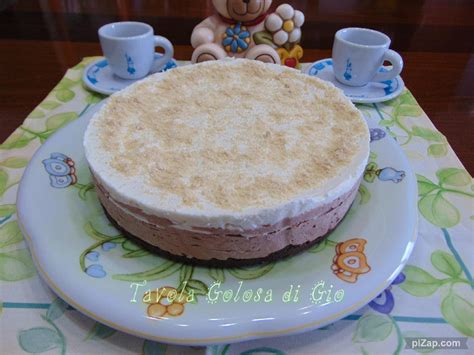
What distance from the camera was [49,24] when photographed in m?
2.08

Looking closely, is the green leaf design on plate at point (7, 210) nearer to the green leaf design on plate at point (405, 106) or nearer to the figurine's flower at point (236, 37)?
the figurine's flower at point (236, 37)

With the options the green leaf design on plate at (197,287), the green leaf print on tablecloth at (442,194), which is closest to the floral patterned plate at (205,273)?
the green leaf design on plate at (197,287)

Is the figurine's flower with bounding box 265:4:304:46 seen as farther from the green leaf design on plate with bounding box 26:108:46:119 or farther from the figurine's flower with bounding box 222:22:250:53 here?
the green leaf design on plate with bounding box 26:108:46:119

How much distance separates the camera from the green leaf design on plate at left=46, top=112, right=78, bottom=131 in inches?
50.4

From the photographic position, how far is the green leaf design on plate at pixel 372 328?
2.33ft

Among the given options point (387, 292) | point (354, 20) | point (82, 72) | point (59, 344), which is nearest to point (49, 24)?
point (82, 72)

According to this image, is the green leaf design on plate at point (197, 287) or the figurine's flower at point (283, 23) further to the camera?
the figurine's flower at point (283, 23)

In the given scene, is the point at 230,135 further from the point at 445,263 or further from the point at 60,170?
the point at 445,263

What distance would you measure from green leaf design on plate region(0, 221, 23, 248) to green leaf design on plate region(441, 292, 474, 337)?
0.91 m

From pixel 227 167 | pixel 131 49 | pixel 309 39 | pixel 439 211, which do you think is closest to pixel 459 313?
pixel 439 211

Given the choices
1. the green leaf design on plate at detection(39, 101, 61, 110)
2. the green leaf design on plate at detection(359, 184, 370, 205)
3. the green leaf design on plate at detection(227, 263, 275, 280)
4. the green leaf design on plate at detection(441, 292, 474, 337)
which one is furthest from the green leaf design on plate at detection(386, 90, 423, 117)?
the green leaf design on plate at detection(39, 101, 61, 110)

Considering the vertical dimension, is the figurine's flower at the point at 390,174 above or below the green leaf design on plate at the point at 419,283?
above

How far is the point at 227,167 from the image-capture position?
82 centimetres

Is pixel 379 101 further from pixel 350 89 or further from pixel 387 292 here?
pixel 387 292
